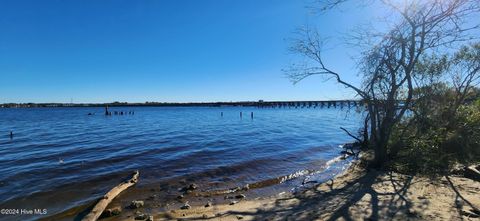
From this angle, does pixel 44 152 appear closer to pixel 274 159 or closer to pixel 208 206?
pixel 274 159

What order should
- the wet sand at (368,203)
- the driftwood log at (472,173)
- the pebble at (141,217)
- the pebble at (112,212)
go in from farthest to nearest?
the driftwood log at (472,173) < the pebble at (112,212) < the pebble at (141,217) < the wet sand at (368,203)

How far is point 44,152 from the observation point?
19391 mm

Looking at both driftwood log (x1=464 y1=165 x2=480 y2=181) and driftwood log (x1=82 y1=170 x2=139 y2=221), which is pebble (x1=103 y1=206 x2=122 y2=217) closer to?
driftwood log (x1=82 y1=170 x2=139 y2=221)

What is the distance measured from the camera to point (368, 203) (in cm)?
800

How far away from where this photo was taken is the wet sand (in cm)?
714

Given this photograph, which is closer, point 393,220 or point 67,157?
point 393,220

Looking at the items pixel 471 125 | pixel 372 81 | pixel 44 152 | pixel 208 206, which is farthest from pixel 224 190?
pixel 44 152

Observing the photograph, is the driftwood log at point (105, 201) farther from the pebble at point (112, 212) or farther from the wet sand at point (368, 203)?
the wet sand at point (368, 203)

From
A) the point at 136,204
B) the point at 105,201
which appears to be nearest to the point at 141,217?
the point at 136,204

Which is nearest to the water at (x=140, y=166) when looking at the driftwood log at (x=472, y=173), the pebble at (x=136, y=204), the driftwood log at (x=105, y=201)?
the driftwood log at (x=105, y=201)

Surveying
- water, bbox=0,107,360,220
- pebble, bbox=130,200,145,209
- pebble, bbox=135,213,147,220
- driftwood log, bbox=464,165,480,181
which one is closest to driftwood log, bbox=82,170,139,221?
water, bbox=0,107,360,220

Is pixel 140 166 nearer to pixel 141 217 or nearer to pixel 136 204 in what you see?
pixel 136 204

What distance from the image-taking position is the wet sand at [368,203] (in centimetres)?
714

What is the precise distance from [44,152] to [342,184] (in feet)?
55.7
